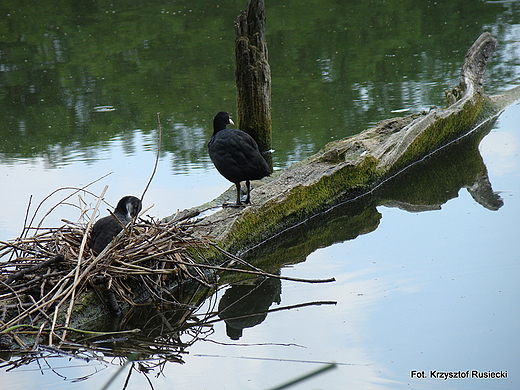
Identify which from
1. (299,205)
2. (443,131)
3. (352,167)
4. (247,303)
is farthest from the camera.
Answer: (443,131)

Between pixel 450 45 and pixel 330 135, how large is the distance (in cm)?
617

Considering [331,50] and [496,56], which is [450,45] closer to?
[496,56]

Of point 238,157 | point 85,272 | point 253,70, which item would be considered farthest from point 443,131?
point 85,272

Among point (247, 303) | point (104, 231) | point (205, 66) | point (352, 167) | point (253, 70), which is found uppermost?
point (253, 70)

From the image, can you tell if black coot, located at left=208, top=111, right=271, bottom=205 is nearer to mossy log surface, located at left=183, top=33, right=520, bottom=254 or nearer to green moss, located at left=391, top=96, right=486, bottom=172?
mossy log surface, located at left=183, top=33, right=520, bottom=254

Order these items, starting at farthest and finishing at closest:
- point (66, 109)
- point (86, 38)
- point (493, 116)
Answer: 1. point (86, 38)
2. point (66, 109)
3. point (493, 116)

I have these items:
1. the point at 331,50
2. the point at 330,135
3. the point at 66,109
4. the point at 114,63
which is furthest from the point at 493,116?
the point at 114,63

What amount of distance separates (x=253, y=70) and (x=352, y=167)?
8.59ft

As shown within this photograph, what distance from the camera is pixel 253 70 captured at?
8.95 meters

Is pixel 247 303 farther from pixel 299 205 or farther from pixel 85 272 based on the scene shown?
pixel 299 205

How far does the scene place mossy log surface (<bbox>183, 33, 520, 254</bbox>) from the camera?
5984 millimetres

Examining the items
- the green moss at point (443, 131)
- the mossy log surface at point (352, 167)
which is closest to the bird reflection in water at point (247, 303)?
the mossy log surface at point (352, 167)

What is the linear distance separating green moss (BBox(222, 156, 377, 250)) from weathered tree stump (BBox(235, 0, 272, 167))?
2016mm

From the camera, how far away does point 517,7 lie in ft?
57.9
